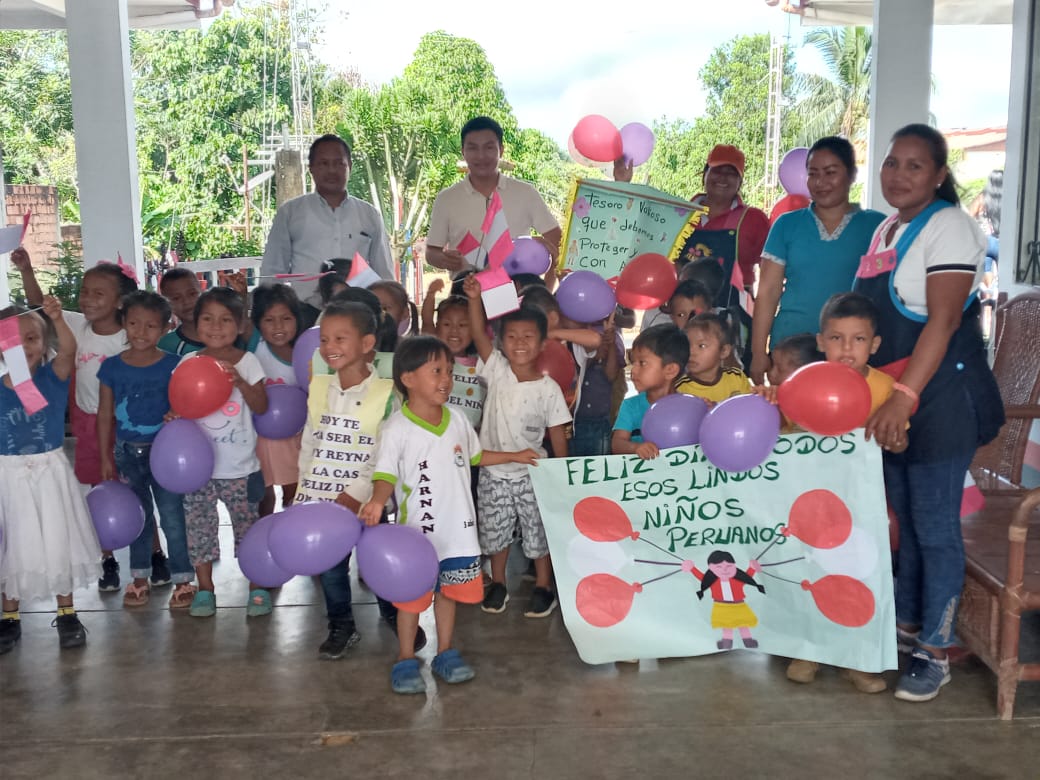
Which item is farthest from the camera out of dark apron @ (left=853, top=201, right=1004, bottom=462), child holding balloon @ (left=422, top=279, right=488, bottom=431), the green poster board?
the green poster board

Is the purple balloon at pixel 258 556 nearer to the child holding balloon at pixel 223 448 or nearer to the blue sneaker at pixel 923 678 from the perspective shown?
the child holding balloon at pixel 223 448

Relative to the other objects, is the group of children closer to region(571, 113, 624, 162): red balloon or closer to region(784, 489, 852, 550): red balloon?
region(784, 489, 852, 550): red balloon

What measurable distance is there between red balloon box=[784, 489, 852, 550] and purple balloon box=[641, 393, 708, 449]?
1.19 feet

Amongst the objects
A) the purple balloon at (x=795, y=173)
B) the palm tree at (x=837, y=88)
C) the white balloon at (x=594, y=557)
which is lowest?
the white balloon at (x=594, y=557)

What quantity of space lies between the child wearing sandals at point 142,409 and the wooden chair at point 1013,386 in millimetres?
2961

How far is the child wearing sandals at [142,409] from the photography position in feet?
11.9

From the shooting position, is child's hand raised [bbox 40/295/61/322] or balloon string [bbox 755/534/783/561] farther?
child's hand raised [bbox 40/295/61/322]

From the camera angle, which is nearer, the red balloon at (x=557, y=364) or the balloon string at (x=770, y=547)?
the balloon string at (x=770, y=547)

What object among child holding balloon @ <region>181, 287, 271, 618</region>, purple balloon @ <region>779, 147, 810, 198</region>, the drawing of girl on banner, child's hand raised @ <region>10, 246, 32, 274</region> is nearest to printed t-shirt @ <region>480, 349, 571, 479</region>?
the drawing of girl on banner

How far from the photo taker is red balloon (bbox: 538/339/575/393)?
3637 millimetres

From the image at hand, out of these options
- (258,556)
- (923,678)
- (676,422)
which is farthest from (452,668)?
(923,678)

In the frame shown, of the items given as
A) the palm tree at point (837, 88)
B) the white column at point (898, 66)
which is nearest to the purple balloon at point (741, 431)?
the white column at point (898, 66)

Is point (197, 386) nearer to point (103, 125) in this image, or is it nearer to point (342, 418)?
point (342, 418)

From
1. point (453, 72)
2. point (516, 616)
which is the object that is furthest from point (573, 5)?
point (516, 616)
